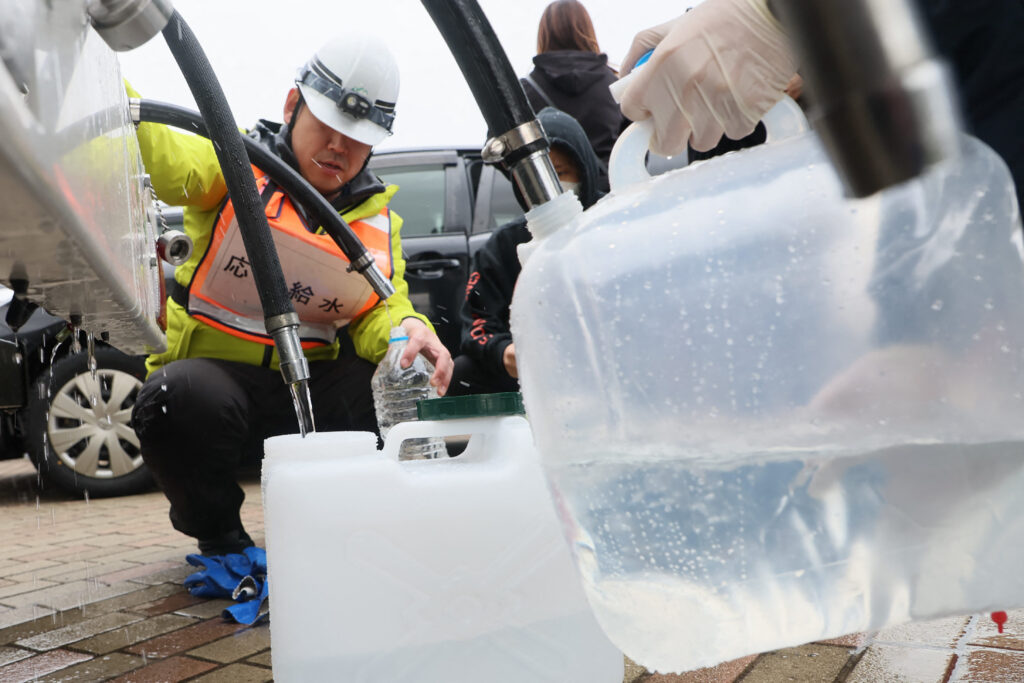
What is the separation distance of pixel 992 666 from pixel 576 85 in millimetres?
2662

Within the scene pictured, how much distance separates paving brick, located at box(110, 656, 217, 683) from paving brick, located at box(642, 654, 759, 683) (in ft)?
2.74

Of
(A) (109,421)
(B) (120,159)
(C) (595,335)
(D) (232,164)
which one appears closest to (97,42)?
(B) (120,159)

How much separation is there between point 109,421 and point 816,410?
3.85m

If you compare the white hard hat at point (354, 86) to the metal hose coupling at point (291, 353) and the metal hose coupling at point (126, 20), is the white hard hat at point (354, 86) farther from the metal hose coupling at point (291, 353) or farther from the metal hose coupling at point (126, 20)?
the metal hose coupling at point (126, 20)

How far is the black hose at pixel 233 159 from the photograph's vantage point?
1167 mm

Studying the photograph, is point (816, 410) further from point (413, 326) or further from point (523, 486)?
point (413, 326)

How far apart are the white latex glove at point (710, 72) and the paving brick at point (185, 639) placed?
142 centimetres

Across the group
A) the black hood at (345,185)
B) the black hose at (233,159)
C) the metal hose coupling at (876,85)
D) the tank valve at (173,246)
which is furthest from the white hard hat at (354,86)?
the metal hose coupling at (876,85)

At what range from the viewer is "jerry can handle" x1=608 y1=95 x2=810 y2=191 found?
825mm

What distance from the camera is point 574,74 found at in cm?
340

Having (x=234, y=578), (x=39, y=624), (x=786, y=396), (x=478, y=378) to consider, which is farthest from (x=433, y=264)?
(x=786, y=396)

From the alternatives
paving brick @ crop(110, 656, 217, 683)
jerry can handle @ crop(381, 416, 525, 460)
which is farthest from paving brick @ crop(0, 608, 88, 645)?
jerry can handle @ crop(381, 416, 525, 460)

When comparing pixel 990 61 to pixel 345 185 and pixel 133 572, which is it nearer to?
pixel 345 185

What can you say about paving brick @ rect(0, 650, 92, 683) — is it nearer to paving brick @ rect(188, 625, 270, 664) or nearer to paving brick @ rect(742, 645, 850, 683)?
paving brick @ rect(188, 625, 270, 664)
